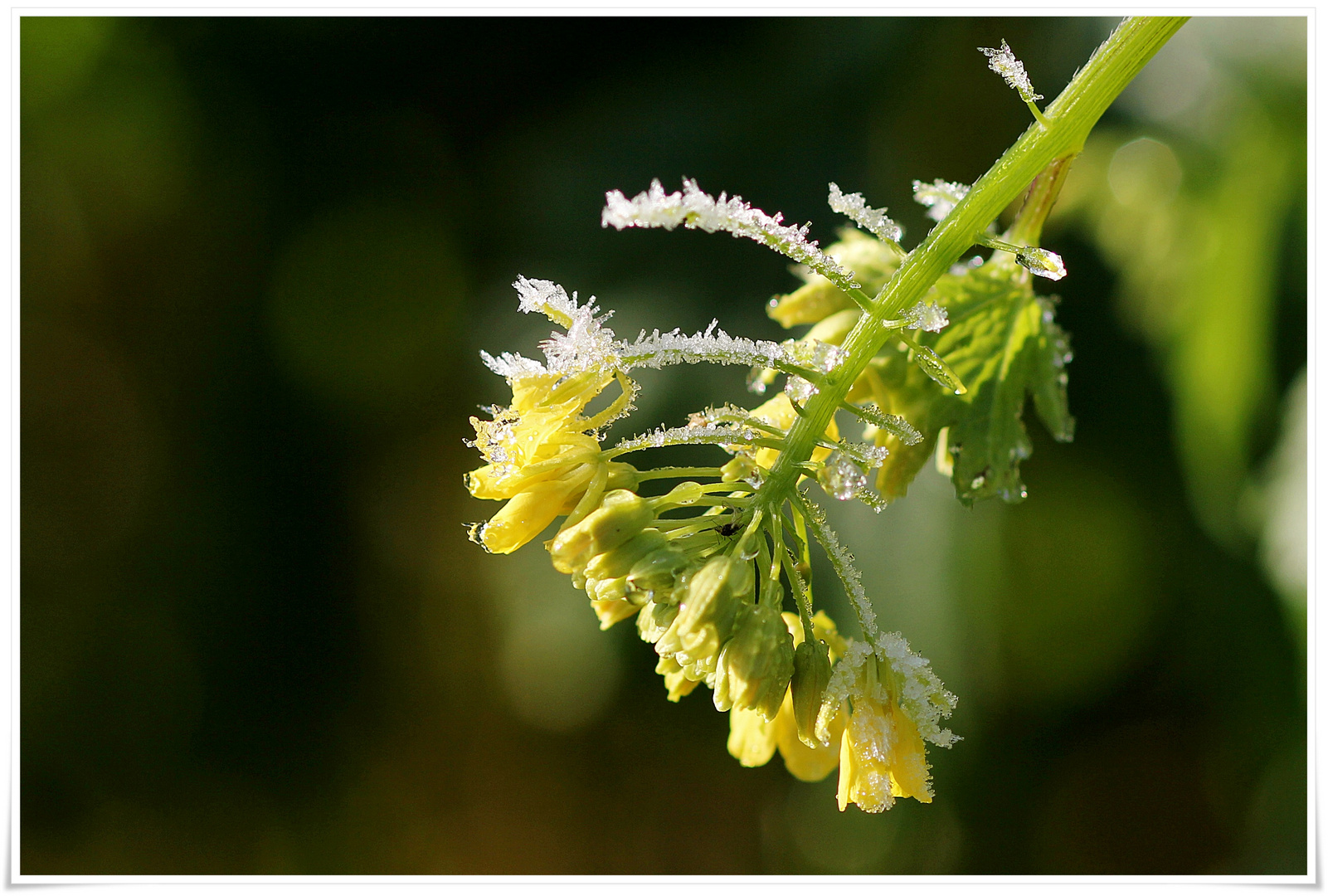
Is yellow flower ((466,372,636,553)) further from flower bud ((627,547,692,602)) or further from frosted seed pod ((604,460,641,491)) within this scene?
flower bud ((627,547,692,602))

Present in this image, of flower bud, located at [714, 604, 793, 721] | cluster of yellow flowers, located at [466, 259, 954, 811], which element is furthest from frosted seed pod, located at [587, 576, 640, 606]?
flower bud, located at [714, 604, 793, 721]

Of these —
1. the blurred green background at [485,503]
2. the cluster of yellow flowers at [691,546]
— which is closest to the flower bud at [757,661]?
the cluster of yellow flowers at [691,546]

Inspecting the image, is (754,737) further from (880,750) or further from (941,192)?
(941,192)

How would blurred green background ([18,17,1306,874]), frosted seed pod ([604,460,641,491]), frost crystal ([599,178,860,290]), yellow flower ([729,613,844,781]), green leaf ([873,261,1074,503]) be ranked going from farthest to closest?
blurred green background ([18,17,1306,874]) < green leaf ([873,261,1074,503]) < yellow flower ([729,613,844,781]) < frosted seed pod ([604,460,641,491]) < frost crystal ([599,178,860,290])

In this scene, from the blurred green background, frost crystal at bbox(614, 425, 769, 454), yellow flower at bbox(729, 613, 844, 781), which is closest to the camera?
frost crystal at bbox(614, 425, 769, 454)

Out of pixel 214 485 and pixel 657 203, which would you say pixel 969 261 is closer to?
pixel 657 203
